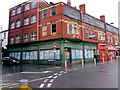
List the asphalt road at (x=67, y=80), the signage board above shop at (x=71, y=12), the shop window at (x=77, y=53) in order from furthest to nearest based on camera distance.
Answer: the shop window at (x=77, y=53)
the signage board above shop at (x=71, y=12)
the asphalt road at (x=67, y=80)

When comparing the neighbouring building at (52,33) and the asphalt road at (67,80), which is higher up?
the neighbouring building at (52,33)

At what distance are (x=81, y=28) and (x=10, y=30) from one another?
1882cm

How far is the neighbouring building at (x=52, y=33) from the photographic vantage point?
1852 centimetres

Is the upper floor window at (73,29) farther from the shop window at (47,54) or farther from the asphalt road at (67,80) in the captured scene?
the asphalt road at (67,80)

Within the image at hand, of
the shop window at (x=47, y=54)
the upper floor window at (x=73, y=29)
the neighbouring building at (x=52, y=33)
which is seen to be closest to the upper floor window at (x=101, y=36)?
the neighbouring building at (x=52, y=33)

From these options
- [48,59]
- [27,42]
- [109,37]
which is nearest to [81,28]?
[48,59]

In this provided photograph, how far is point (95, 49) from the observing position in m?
25.5

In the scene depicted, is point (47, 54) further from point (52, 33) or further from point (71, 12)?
point (71, 12)

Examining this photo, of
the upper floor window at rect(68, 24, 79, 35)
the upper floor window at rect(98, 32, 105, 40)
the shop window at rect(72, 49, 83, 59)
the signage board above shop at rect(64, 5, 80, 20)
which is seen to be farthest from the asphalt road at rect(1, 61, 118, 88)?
the upper floor window at rect(98, 32, 105, 40)

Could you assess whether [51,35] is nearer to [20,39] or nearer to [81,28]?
[81,28]

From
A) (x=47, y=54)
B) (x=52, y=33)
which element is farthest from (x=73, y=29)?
(x=47, y=54)

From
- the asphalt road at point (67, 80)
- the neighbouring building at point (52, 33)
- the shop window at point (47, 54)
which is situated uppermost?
the neighbouring building at point (52, 33)

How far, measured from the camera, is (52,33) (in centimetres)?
1916

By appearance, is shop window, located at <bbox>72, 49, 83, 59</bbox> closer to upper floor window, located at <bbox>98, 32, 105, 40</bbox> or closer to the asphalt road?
upper floor window, located at <bbox>98, 32, 105, 40</bbox>
